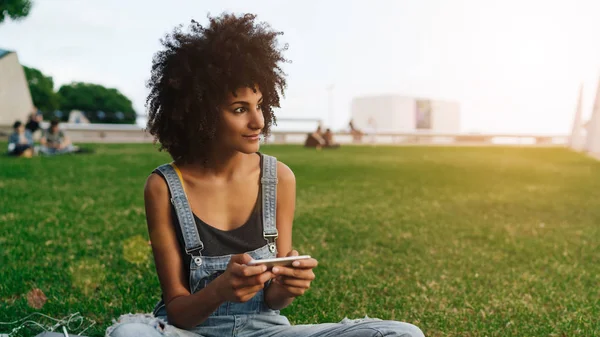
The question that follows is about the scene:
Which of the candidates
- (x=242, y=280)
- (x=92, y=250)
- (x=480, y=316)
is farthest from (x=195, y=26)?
(x=92, y=250)

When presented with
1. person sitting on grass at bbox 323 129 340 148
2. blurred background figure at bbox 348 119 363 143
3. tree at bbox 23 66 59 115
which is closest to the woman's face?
person sitting on grass at bbox 323 129 340 148

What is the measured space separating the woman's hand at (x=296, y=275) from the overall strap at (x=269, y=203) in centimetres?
40

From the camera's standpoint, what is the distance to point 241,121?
99.6 inches

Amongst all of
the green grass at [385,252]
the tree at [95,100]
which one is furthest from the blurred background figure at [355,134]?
the tree at [95,100]

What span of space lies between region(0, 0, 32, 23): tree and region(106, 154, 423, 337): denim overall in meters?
31.3

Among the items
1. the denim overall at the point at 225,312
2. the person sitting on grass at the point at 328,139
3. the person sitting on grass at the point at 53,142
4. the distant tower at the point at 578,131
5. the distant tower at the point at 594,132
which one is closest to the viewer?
the denim overall at the point at 225,312

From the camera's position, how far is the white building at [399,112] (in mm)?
86125

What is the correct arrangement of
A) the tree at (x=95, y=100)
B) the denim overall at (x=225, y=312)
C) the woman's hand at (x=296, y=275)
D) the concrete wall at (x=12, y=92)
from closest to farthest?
the woman's hand at (x=296, y=275) < the denim overall at (x=225, y=312) < the concrete wall at (x=12, y=92) < the tree at (x=95, y=100)

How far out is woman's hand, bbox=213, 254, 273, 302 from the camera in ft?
6.65

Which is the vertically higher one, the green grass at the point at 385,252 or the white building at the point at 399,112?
the white building at the point at 399,112

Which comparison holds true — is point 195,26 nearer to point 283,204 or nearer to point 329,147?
point 283,204

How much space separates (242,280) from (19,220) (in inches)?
257

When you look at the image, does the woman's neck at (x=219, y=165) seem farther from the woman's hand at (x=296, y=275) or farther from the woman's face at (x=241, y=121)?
the woman's hand at (x=296, y=275)

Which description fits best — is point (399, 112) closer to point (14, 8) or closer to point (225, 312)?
point (14, 8)
